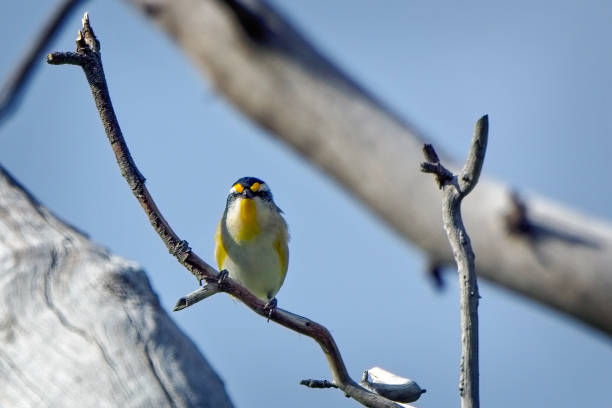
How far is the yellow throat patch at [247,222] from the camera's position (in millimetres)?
5664

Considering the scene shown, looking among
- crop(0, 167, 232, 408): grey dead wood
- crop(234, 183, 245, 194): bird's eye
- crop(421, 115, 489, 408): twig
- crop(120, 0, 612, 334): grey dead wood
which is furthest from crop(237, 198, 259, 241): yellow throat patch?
crop(421, 115, 489, 408): twig

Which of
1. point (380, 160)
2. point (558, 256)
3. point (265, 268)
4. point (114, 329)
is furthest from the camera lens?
point (265, 268)

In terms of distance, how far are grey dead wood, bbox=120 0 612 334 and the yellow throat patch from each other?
40.0 inches

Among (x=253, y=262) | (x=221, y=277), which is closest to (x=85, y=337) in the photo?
(x=221, y=277)

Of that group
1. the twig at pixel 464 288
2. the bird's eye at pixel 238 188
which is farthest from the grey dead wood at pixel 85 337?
the bird's eye at pixel 238 188

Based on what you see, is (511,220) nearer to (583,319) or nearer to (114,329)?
(583,319)

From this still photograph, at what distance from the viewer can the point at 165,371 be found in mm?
2693

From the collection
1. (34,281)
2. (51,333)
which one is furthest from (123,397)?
(34,281)

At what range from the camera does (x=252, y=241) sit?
5668 mm

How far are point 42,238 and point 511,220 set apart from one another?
2052 mm

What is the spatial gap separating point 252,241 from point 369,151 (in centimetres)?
166

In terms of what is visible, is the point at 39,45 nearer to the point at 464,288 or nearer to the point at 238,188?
the point at 238,188

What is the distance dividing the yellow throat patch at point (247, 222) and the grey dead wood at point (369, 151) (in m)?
1.02

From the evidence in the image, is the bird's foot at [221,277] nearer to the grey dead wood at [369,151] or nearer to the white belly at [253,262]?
the grey dead wood at [369,151]
